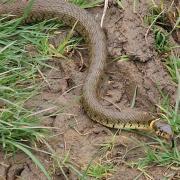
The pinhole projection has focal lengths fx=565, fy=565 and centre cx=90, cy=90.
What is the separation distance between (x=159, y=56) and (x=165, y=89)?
433mm

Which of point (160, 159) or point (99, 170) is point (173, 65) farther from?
point (99, 170)

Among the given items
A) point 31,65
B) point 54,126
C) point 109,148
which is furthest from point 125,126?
point 31,65

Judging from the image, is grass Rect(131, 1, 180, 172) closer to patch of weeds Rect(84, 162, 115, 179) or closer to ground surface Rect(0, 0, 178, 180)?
ground surface Rect(0, 0, 178, 180)

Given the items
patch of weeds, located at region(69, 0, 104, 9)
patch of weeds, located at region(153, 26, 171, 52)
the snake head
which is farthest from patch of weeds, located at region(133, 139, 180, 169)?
patch of weeds, located at region(69, 0, 104, 9)

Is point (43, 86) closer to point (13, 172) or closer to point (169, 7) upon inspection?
point (13, 172)

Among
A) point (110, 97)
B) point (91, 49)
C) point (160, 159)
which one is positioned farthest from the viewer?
point (91, 49)

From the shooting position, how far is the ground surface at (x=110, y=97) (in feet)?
14.2

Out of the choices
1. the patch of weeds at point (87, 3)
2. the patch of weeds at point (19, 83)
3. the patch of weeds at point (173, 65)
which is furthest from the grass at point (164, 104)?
the patch of weeds at point (19, 83)

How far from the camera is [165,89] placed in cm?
494

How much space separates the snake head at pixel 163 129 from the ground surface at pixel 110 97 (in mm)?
147

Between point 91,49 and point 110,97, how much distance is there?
1.85ft

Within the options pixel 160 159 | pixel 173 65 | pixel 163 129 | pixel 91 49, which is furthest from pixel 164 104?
pixel 91 49

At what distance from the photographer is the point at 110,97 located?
496 cm

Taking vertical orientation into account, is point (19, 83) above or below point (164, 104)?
above
